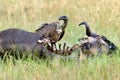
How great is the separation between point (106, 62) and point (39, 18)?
13.1ft

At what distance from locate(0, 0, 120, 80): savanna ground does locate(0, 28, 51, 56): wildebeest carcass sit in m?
0.14

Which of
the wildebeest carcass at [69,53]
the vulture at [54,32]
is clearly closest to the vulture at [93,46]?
the wildebeest carcass at [69,53]

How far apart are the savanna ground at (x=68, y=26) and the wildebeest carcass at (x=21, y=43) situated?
0.45 feet

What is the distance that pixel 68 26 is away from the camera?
749cm

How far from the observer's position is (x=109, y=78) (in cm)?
418

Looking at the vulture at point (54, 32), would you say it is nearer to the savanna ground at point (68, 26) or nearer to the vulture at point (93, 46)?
the vulture at point (93, 46)

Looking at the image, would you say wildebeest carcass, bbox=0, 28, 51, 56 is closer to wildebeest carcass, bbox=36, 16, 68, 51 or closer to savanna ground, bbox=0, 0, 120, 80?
savanna ground, bbox=0, 0, 120, 80

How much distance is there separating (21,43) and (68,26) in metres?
2.67

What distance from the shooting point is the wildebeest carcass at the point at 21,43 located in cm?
485

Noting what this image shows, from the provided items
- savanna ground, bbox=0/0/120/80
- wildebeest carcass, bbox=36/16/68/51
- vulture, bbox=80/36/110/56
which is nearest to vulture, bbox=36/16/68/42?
wildebeest carcass, bbox=36/16/68/51

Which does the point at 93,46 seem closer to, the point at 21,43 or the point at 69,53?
the point at 69,53

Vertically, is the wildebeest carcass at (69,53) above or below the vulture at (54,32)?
below

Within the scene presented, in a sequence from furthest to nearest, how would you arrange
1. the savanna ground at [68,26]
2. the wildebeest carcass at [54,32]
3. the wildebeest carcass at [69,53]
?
the wildebeest carcass at [54,32]
the wildebeest carcass at [69,53]
the savanna ground at [68,26]

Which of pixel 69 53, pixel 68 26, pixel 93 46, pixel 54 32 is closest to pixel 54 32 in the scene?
pixel 54 32
